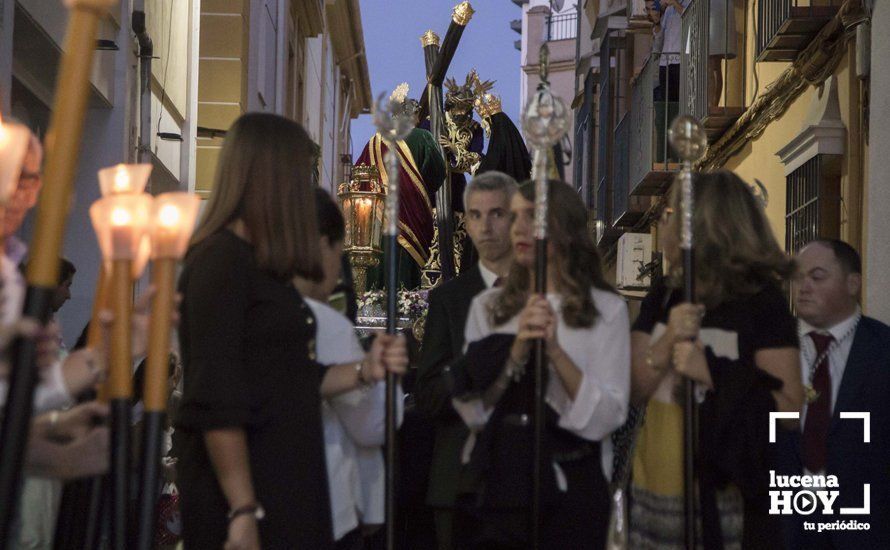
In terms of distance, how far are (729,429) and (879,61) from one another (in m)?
4.65

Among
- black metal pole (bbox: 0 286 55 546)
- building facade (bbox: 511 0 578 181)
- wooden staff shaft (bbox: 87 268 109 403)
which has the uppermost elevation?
building facade (bbox: 511 0 578 181)

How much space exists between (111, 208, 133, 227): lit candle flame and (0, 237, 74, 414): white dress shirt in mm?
153

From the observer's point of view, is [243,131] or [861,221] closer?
[243,131]

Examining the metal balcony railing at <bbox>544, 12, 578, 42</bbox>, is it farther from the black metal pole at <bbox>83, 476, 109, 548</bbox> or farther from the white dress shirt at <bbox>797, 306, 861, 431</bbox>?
the black metal pole at <bbox>83, 476, 109, 548</bbox>

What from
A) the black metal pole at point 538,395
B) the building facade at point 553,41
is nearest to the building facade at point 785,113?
the black metal pole at point 538,395

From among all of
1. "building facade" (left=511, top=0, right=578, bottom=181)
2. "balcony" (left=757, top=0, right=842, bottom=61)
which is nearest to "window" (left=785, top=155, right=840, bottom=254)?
"balcony" (left=757, top=0, right=842, bottom=61)

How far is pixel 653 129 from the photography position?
15.4 meters

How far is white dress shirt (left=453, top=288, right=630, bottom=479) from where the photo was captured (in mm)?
3605

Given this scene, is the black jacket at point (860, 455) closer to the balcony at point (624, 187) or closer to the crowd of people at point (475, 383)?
the crowd of people at point (475, 383)

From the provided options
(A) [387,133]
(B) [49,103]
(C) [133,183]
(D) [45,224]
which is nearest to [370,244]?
(B) [49,103]

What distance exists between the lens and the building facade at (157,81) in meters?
9.09

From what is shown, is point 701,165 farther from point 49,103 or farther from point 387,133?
point 387,133

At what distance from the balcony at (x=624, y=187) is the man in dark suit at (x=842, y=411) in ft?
41.0

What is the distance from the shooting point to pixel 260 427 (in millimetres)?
→ 3137
